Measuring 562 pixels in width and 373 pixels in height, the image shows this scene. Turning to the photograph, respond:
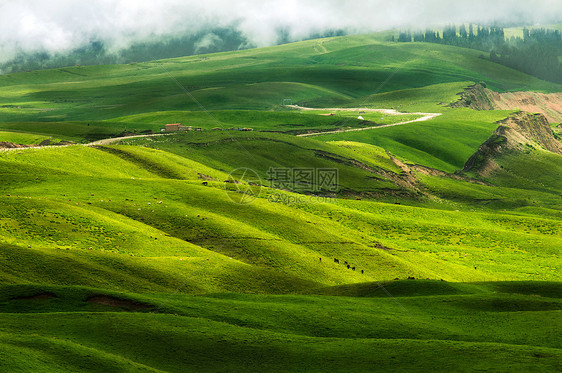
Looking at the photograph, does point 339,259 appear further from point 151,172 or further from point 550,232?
point 550,232

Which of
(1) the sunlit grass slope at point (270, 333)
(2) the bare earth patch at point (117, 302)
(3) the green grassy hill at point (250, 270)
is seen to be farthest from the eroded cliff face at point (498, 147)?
(2) the bare earth patch at point (117, 302)

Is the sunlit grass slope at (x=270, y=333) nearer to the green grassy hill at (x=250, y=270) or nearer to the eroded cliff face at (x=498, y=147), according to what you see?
the green grassy hill at (x=250, y=270)

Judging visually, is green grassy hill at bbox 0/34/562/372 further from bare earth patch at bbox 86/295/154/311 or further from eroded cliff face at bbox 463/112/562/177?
eroded cliff face at bbox 463/112/562/177

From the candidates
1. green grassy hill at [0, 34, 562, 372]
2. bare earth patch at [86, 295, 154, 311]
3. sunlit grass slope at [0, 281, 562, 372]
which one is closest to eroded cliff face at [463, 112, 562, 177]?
green grassy hill at [0, 34, 562, 372]

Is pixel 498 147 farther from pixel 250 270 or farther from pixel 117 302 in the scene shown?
pixel 117 302

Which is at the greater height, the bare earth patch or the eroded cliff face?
the bare earth patch

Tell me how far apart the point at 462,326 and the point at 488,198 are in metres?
96.4

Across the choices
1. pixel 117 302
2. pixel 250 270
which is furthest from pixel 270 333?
pixel 250 270

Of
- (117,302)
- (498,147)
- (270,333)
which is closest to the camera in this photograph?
(270,333)

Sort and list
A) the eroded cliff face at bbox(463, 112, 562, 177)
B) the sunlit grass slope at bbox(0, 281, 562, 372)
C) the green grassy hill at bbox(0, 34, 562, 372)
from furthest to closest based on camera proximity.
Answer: the eroded cliff face at bbox(463, 112, 562, 177)
the green grassy hill at bbox(0, 34, 562, 372)
the sunlit grass slope at bbox(0, 281, 562, 372)

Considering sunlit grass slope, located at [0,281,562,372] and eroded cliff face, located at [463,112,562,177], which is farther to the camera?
eroded cliff face, located at [463,112,562,177]

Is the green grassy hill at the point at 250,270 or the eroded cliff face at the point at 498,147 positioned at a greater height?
the green grassy hill at the point at 250,270

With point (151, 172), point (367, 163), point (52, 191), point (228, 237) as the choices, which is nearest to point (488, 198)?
point (367, 163)

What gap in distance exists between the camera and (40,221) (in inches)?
2183
